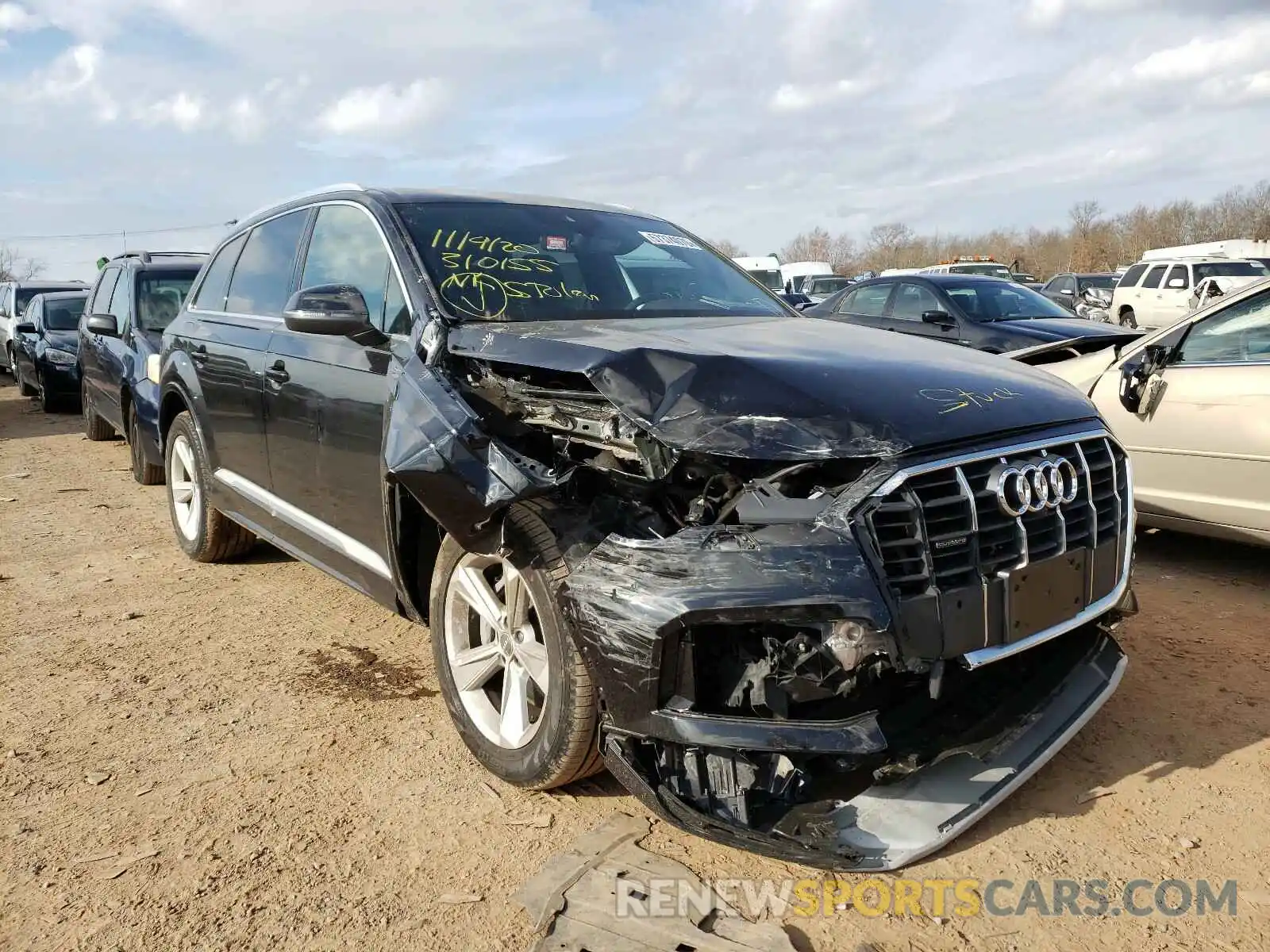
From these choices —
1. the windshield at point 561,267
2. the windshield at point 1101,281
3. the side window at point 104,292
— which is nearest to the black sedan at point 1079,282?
the windshield at point 1101,281

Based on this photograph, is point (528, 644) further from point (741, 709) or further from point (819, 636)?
point (819, 636)

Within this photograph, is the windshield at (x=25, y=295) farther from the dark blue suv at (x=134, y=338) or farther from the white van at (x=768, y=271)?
the white van at (x=768, y=271)

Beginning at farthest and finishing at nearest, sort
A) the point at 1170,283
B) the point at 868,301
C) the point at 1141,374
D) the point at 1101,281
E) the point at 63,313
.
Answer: the point at 1101,281
the point at 1170,283
the point at 63,313
the point at 868,301
the point at 1141,374

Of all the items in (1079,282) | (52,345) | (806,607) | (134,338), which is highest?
(1079,282)

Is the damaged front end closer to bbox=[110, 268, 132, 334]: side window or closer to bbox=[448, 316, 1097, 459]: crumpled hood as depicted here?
bbox=[448, 316, 1097, 459]: crumpled hood

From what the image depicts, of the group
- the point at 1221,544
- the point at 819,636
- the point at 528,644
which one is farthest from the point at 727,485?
the point at 1221,544

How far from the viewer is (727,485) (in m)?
2.60

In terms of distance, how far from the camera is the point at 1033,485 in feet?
8.75

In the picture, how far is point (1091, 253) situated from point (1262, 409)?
64413mm

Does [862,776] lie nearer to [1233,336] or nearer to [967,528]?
[967,528]

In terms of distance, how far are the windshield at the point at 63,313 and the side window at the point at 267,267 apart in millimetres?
10115

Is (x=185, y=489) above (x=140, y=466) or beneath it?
above

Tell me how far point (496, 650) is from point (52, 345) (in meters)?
12.5

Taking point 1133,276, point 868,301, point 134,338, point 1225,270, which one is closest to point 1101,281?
point 1133,276
